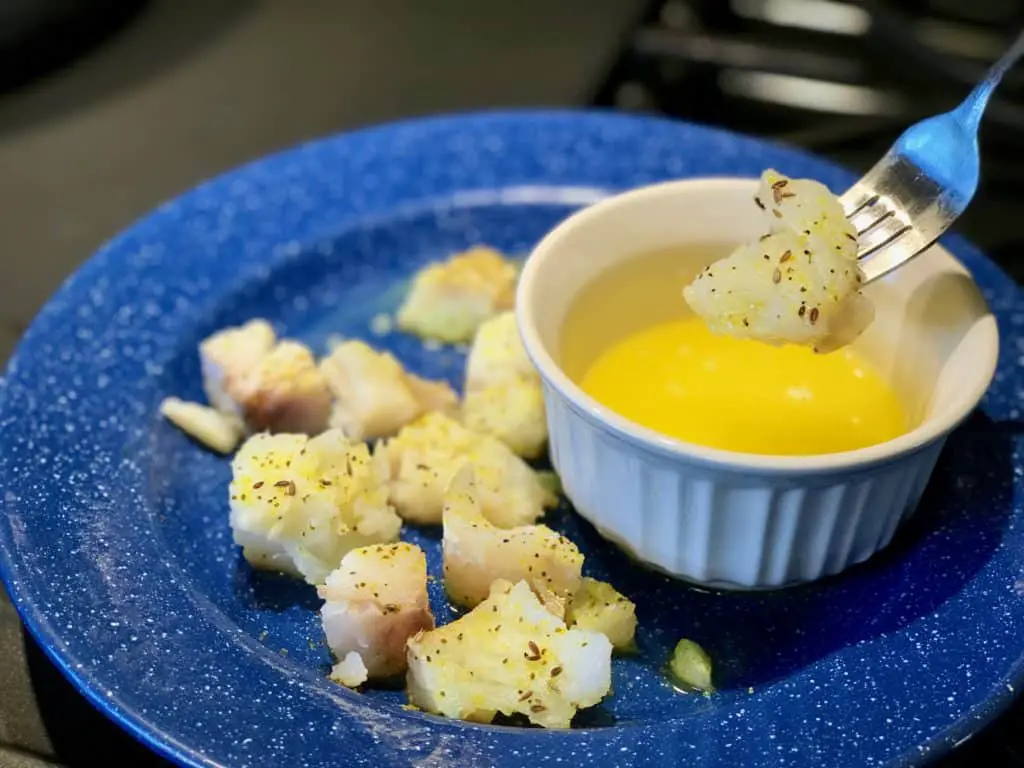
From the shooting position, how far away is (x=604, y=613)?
36.0 inches

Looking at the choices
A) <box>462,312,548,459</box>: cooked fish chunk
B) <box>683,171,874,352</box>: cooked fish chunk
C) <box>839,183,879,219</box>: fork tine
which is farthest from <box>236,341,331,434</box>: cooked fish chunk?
<box>839,183,879,219</box>: fork tine

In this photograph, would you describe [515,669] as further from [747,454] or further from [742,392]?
[742,392]

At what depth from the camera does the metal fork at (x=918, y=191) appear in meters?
0.97

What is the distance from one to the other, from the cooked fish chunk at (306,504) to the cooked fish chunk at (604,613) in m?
0.18

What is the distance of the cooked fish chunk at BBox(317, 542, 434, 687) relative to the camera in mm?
869

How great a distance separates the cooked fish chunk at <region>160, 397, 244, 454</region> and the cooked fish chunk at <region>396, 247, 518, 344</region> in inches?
9.6

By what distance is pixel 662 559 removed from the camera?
3.22 feet

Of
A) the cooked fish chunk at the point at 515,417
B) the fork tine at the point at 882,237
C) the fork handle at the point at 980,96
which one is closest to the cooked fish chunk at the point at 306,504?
the cooked fish chunk at the point at 515,417

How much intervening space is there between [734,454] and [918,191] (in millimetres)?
308

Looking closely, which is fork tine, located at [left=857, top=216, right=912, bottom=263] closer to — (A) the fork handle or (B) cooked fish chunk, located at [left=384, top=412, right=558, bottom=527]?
(A) the fork handle

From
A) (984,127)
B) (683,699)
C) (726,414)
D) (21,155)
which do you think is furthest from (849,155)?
(21,155)

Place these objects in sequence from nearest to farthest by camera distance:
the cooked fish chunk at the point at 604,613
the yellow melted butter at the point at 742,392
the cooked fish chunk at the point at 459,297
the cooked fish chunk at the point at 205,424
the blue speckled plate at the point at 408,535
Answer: the blue speckled plate at the point at 408,535 → the cooked fish chunk at the point at 604,613 → the yellow melted butter at the point at 742,392 → the cooked fish chunk at the point at 205,424 → the cooked fish chunk at the point at 459,297

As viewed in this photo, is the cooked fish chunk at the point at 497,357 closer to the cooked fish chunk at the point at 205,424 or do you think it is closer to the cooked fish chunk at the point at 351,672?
the cooked fish chunk at the point at 205,424

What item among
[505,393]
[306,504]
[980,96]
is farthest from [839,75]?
[306,504]
